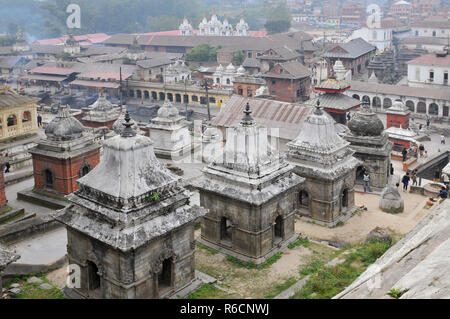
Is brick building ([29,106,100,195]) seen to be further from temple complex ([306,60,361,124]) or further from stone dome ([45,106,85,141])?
temple complex ([306,60,361,124])

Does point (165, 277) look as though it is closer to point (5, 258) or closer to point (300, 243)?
point (5, 258)

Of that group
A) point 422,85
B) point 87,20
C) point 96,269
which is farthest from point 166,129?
point 87,20

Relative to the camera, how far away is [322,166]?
25203mm

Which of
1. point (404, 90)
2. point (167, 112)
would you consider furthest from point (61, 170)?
point (404, 90)

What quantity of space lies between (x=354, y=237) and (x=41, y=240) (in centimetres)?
1510

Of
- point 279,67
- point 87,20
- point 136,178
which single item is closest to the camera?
point 136,178

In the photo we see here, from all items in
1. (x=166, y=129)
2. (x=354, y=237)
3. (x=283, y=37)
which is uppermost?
(x=283, y=37)

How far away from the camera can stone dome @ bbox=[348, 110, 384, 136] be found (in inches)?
1195

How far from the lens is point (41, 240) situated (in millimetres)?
23688

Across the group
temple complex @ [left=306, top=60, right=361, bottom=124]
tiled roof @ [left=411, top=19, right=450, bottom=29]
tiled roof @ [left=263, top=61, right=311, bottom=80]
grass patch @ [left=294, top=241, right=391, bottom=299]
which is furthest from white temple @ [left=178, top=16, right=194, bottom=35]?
grass patch @ [left=294, top=241, right=391, bottom=299]

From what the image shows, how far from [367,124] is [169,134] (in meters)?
14.6

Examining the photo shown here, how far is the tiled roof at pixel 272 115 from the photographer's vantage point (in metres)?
39.8

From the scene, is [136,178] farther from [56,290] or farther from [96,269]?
[56,290]

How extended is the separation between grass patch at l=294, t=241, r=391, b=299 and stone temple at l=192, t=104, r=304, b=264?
2.28 meters
